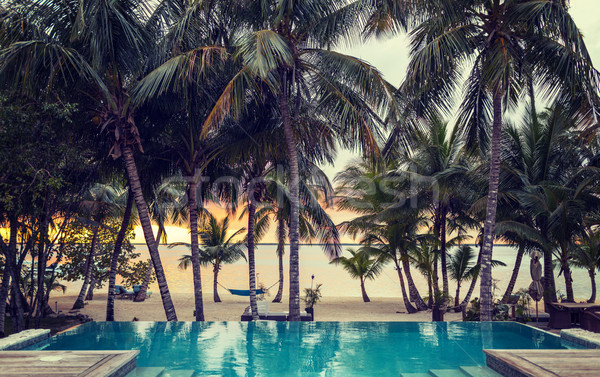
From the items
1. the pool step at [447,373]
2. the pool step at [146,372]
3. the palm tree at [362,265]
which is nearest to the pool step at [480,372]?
the pool step at [447,373]

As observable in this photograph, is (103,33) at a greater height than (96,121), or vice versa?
(103,33)

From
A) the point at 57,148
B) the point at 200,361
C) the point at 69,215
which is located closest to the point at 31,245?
the point at 69,215

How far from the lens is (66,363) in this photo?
569 cm

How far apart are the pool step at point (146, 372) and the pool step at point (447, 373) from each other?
355 centimetres

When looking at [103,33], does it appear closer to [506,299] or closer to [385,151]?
[385,151]

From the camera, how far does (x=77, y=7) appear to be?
32.7 ft

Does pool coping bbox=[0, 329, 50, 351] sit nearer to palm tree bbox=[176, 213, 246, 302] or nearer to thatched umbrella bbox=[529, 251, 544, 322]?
thatched umbrella bbox=[529, 251, 544, 322]

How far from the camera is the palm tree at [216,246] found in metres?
26.0

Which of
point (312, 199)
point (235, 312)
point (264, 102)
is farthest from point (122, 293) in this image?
point (264, 102)

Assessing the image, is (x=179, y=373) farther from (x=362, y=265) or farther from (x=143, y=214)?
(x=362, y=265)

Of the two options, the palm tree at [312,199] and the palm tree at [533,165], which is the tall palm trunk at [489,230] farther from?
the palm tree at [312,199]

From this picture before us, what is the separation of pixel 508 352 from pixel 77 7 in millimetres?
9238

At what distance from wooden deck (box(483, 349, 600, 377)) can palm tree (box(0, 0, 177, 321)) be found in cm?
763

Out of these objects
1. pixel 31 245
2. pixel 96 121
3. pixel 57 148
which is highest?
pixel 96 121
